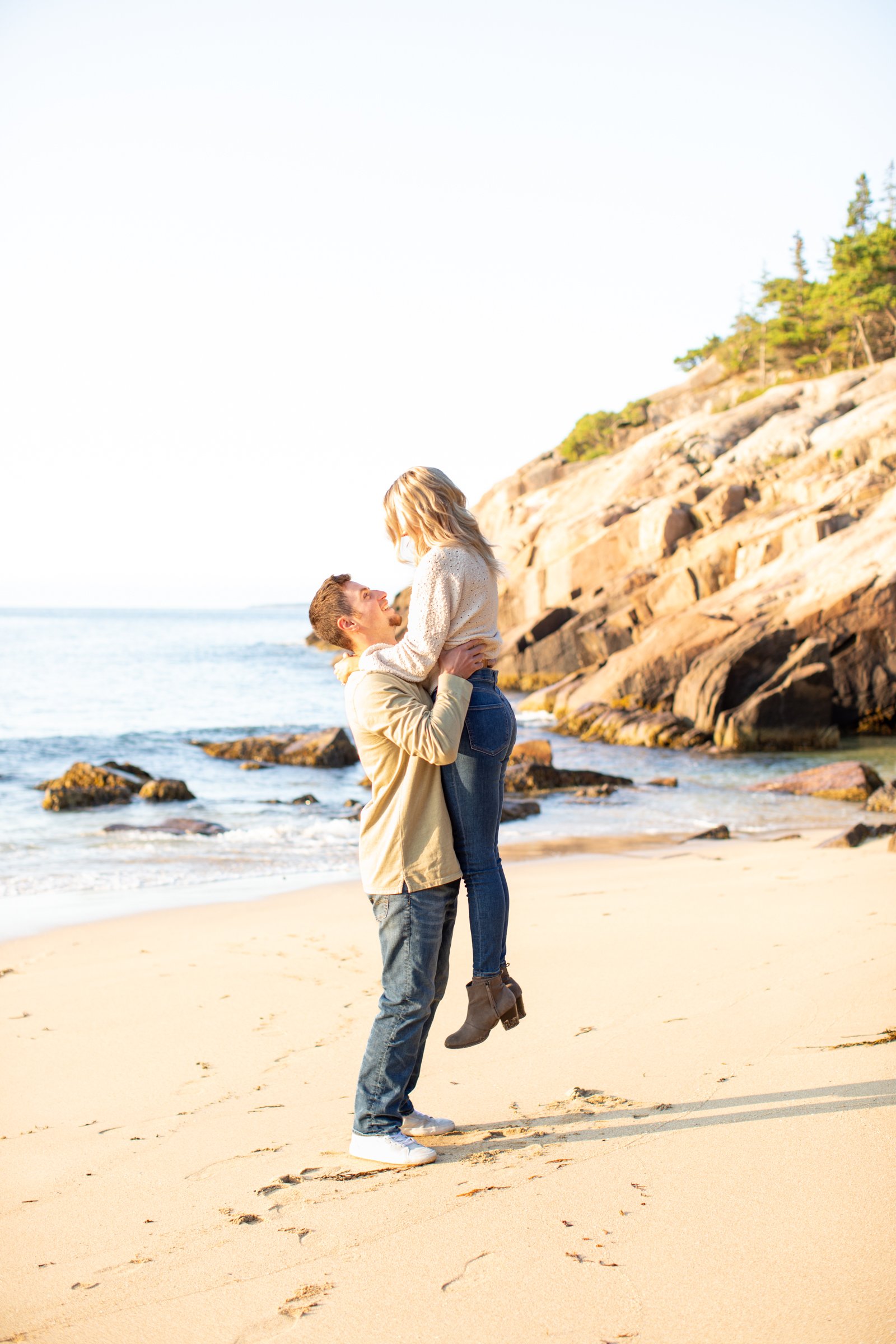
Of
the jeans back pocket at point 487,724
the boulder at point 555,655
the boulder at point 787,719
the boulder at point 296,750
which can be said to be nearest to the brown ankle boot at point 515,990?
the jeans back pocket at point 487,724

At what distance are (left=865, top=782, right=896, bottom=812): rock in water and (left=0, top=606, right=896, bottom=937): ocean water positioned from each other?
0.28 metres

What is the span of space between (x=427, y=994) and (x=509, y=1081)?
823 millimetres

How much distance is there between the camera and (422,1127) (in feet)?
11.1

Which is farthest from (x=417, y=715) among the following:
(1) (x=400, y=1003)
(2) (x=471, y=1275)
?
(2) (x=471, y=1275)

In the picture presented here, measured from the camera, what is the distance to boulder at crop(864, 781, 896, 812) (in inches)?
525

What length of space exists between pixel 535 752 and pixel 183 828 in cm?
734

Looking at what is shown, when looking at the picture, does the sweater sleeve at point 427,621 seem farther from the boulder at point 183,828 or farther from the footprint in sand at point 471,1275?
the boulder at point 183,828

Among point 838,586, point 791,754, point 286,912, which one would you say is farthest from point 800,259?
point 286,912

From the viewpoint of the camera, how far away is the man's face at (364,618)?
3467mm

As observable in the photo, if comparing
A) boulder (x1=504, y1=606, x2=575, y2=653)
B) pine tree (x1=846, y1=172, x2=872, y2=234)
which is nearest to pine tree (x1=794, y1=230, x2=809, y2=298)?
pine tree (x1=846, y1=172, x2=872, y2=234)

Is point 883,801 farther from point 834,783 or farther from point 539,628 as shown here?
point 539,628

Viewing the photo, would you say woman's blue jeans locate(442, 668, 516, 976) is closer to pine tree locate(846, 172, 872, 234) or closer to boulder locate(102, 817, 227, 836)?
boulder locate(102, 817, 227, 836)

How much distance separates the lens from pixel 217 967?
5.93 meters

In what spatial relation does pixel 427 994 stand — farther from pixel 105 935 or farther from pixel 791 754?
pixel 791 754
